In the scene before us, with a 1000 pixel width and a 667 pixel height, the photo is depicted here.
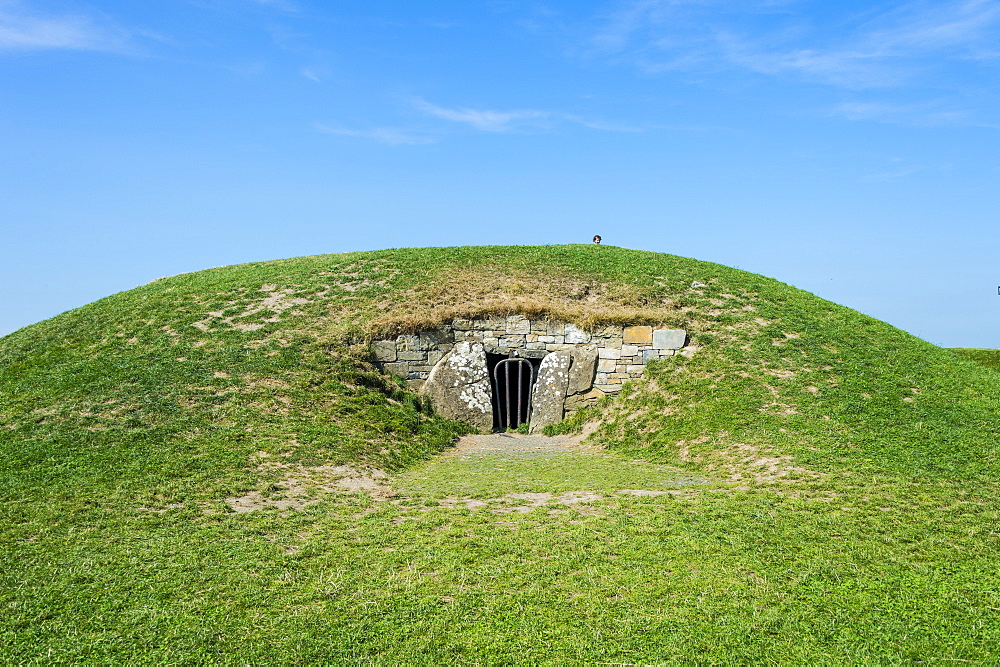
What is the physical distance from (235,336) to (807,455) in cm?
1248

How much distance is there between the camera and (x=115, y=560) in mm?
7684

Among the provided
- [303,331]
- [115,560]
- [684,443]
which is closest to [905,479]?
[684,443]

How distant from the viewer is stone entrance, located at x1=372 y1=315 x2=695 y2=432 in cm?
1655

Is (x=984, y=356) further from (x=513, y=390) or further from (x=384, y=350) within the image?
(x=384, y=350)

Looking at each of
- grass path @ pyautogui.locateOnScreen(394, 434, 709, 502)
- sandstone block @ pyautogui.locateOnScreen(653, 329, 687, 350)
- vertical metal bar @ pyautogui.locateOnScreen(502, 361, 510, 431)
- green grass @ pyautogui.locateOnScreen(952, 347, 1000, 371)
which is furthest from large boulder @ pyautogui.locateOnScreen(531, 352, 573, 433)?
green grass @ pyautogui.locateOnScreen(952, 347, 1000, 371)

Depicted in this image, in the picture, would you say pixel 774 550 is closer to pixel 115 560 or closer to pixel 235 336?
pixel 115 560

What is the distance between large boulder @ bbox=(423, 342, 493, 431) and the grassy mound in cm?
63

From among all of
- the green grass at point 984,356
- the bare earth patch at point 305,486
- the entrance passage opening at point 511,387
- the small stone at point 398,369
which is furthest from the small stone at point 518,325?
the green grass at point 984,356

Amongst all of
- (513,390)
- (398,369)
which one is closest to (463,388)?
(398,369)

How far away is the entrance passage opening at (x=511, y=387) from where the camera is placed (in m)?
17.5

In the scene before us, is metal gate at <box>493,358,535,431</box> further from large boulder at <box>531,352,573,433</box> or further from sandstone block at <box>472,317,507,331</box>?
sandstone block at <box>472,317,507,331</box>

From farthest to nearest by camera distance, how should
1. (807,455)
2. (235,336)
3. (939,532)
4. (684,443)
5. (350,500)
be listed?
1. (235,336)
2. (684,443)
3. (807,455)
4. (350,500)
5. (939,532)

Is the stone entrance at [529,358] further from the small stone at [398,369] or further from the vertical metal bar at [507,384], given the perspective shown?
the vertical metal bar at [507,384]

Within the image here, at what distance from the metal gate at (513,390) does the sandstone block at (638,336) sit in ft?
8.31
